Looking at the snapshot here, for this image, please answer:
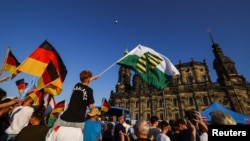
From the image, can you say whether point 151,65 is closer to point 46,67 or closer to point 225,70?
point 46,67

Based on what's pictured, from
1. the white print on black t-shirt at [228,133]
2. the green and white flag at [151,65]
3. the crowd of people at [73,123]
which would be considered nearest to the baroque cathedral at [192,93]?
the green and white flag at [151,65]

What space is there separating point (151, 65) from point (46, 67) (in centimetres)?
393

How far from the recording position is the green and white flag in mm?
6199

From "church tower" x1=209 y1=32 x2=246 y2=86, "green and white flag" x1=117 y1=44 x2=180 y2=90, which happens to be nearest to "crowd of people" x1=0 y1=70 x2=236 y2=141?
"green and white flag" x1=117 y1=44 x2=180 y2=90

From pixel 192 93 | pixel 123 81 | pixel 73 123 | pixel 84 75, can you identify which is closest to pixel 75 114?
pixel 73 123

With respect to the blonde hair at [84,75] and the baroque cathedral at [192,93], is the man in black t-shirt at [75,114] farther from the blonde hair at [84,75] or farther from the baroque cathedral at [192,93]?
the baroque cathedral at [192,93]

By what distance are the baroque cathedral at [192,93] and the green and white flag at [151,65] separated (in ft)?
109

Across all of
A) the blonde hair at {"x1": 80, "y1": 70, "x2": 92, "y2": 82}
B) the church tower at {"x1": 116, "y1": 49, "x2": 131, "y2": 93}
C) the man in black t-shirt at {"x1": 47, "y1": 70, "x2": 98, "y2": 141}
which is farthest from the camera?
the church tower at {"x1": 116, "y1": 49, "x2": 131, "y2": 93}

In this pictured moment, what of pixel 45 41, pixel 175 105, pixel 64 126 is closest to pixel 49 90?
pixel 45 41

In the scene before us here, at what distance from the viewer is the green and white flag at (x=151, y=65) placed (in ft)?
20.3

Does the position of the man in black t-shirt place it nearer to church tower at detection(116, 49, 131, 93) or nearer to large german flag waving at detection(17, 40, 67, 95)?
large german flag waving at detection(17, 40, 67, 95)

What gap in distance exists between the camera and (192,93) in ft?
142

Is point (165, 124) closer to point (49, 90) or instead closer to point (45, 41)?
point (49, 90)

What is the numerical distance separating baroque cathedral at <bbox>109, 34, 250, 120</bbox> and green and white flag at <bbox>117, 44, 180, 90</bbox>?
33.4 metres
